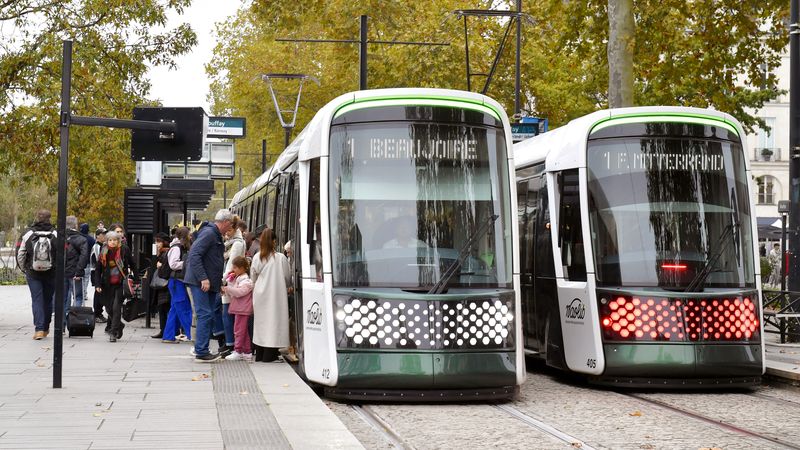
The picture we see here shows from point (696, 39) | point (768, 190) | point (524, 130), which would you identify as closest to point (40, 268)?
point (524, 130)

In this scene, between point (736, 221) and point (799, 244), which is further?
point (799, 244)

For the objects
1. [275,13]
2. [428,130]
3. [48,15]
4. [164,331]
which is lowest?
[164,331]

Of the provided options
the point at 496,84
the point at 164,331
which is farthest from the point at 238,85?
the point at 164,331

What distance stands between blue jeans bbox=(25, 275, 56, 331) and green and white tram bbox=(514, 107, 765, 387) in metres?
8.21

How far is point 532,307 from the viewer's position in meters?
15.4

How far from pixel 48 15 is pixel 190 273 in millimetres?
10017

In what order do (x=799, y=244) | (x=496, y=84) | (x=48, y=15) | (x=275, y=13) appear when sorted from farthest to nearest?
(x=496, y=84) → (x=275, y=13) → (x=48, y=15) → (x=799, y=244)

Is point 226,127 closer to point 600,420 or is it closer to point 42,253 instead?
point 42,253

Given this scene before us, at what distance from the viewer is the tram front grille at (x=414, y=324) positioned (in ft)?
38.4

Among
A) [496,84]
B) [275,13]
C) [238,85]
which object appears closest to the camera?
[275,13]

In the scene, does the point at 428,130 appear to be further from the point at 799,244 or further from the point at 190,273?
the point at 799,244

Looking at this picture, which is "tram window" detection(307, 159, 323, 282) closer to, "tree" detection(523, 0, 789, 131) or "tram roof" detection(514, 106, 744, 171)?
"tram roof" detection(514, 106, 744, 171)

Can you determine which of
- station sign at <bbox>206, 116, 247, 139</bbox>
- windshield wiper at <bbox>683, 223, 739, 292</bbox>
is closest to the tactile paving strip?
windshield wiper at <bbox>683, 223, 739, 292</bbox>

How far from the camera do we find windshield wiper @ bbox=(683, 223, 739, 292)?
13141mm
